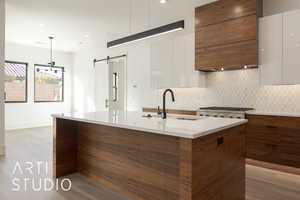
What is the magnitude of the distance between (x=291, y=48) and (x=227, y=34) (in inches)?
40.2

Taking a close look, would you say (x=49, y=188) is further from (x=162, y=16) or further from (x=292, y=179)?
(x=162, y=16)

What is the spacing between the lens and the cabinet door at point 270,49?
10.9 feet

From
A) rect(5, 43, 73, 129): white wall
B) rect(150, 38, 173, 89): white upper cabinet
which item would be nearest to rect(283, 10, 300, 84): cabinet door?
rect(150, 38, 173, 89): white upper cabinet

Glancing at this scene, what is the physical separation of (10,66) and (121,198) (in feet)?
21.7

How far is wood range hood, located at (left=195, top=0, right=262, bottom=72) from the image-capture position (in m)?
3.47

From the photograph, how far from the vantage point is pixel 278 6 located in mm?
3660

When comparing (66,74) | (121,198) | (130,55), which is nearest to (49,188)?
(121,198)

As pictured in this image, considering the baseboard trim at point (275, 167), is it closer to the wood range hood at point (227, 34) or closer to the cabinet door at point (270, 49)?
the cabinet door at point (270, 49)

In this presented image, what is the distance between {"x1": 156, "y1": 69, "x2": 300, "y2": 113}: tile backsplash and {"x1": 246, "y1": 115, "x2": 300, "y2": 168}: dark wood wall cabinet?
0.58 metres

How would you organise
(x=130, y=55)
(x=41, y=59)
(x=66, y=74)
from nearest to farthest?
(x=130, y=55), (x=41, y=59), (x=66, y=74)

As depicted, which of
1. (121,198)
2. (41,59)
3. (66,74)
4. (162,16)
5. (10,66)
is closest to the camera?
(121,198)

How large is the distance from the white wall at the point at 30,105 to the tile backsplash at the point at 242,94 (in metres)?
5.41

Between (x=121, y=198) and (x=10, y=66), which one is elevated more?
(x=10, y=66)

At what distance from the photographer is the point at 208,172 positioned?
5.98 ft
